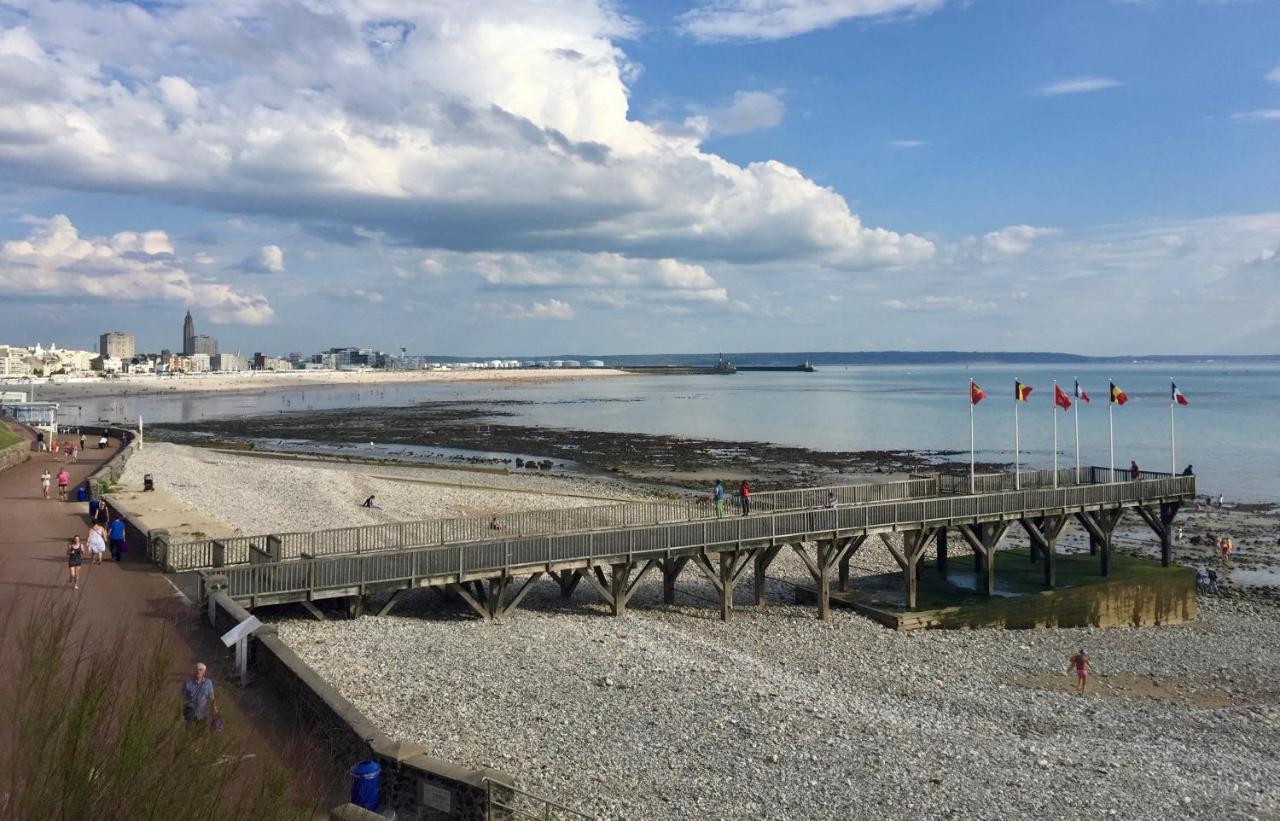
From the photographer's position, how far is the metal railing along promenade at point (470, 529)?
1997 cm

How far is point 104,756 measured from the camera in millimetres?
6219

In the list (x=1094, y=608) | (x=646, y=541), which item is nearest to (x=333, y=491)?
(x=646, y=541)

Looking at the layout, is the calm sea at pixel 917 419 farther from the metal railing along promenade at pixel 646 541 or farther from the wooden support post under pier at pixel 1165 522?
the metal railing along promenade at pixel 646 541

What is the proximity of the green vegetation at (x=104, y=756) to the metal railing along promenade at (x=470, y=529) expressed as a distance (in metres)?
12.8

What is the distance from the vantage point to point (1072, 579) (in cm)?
2962

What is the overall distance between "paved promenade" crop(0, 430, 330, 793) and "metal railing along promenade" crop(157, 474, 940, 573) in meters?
1.07

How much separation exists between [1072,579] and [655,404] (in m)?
115

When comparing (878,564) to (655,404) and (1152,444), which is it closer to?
(1152,444)

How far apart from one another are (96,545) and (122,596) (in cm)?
317

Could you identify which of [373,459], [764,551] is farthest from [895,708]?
[373,459]

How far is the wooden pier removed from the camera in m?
19.2

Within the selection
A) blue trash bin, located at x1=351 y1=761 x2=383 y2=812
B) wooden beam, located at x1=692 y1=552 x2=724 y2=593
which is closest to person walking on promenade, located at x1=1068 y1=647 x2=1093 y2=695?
wooden beam, located at x1=692 y1=552 x2=724 y2=593

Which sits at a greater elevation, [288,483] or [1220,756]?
[288,483]

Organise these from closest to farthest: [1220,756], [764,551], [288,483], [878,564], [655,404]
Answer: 1. [1220,756]
2. [764,551]
3. [878,564]
4. [288,483]
5. [655,404]
